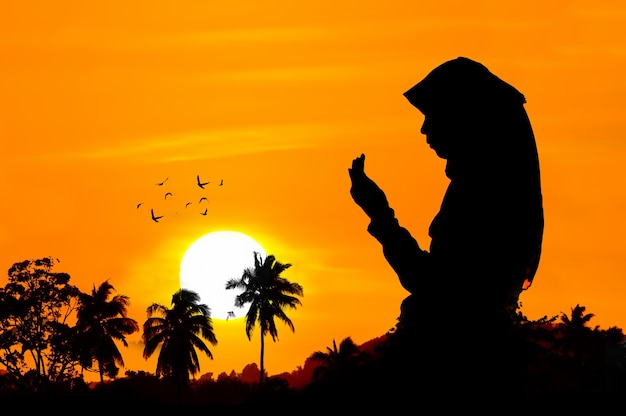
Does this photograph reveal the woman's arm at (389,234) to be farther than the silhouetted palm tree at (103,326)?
No

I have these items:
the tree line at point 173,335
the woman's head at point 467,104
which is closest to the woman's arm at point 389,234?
the woman's head at point 467,104

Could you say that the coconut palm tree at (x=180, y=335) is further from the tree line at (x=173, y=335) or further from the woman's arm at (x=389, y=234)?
the woman's arm at (x=389, y=234)

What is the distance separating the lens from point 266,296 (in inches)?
3556

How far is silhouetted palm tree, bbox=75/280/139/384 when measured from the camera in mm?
82438

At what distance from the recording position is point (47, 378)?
71625mm

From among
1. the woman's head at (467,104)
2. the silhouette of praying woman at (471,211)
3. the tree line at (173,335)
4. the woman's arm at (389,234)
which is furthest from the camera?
the tree line at (173,335)

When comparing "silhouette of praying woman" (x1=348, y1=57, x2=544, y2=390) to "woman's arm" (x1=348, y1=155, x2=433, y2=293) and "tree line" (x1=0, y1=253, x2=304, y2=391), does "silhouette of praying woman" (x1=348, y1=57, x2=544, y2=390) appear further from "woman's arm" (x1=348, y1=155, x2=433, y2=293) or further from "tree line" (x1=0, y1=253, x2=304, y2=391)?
"tree line" (x1=0, y1=253, x2=304, y2=391)

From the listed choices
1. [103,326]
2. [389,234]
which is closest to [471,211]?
[389,234]

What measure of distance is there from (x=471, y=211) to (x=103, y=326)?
82915 millimetres

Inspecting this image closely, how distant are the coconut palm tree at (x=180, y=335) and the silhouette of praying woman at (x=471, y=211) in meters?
84.2

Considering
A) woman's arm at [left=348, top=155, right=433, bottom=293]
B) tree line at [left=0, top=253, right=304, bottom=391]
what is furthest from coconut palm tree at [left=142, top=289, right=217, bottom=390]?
woman's arm at [left=348, top=155, right=433, bottom=293]

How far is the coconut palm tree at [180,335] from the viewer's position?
291ft

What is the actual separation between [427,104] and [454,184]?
1.06 ft

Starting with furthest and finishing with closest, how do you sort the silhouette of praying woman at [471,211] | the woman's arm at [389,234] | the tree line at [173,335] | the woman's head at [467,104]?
the tree line at [173,335]
the woman's head at [467,104]
the woman's arm at [389,234]
the silhouette of praying woman at [471,211]
